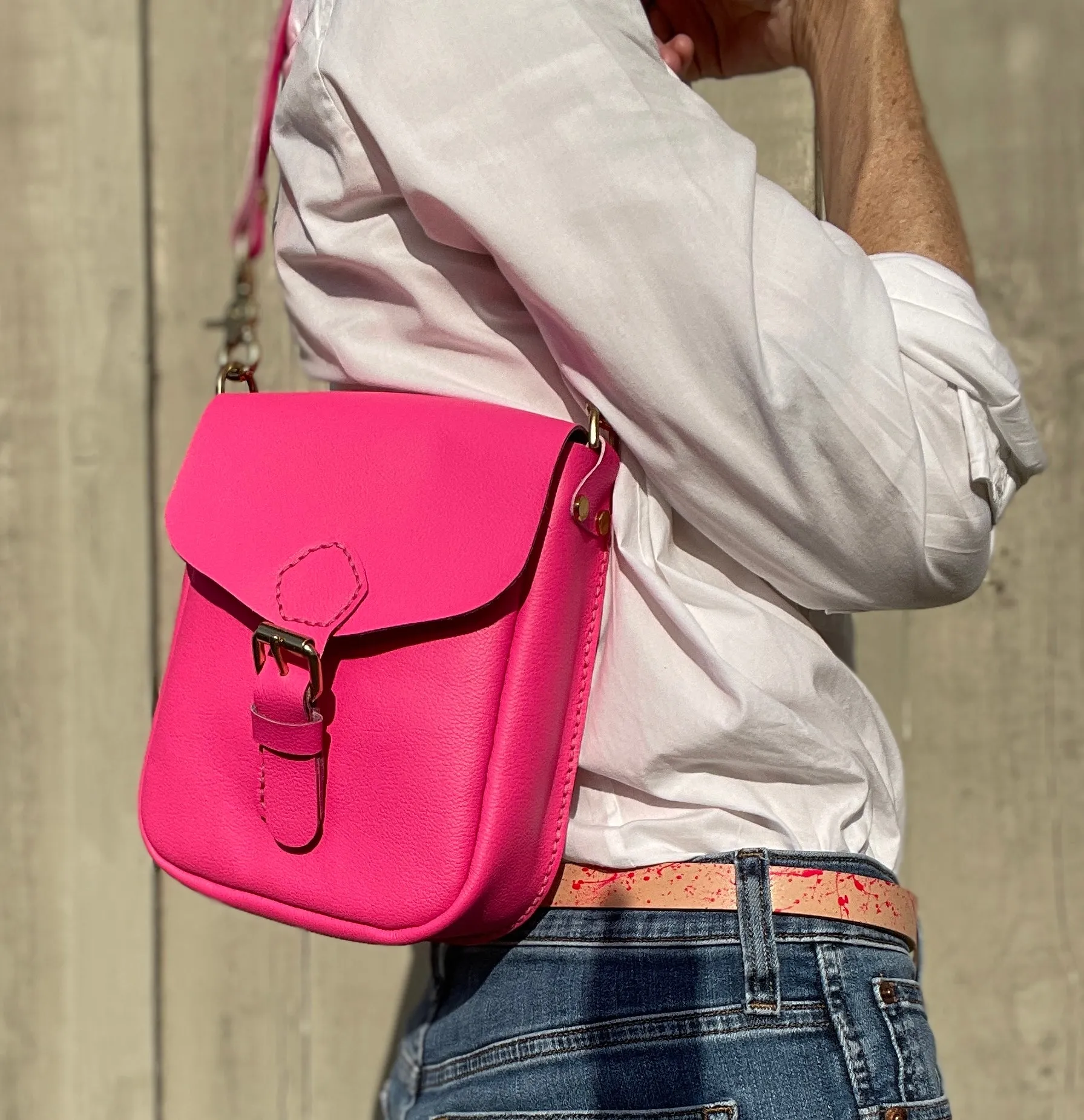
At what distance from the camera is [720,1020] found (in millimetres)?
602

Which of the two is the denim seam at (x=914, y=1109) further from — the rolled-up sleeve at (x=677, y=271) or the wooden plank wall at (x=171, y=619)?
the wooden plank wall at (x=171, y=619)

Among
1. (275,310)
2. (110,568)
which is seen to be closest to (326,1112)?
(110,568)

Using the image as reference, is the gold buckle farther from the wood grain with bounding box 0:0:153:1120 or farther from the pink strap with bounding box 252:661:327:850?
the wood grain with bounding box 0:0:153:1120

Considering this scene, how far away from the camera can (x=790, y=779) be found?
0.64 metres

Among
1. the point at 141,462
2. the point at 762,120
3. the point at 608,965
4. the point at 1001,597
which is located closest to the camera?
the point at 608,965

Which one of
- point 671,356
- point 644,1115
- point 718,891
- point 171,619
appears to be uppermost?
point 671,356

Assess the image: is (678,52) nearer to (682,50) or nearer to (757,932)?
(682,50)

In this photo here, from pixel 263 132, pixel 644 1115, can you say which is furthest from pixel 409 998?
pixel 263 132

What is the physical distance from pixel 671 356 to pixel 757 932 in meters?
0.32

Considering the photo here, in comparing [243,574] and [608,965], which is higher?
[243,574]

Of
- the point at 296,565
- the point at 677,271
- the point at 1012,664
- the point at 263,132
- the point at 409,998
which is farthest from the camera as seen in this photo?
the point at 409,998

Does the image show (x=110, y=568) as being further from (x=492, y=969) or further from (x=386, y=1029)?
(x=492, y=969)

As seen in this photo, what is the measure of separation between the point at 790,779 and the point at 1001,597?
2.37 ft

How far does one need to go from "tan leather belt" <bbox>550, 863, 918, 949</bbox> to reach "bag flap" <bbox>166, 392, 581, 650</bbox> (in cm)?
19
